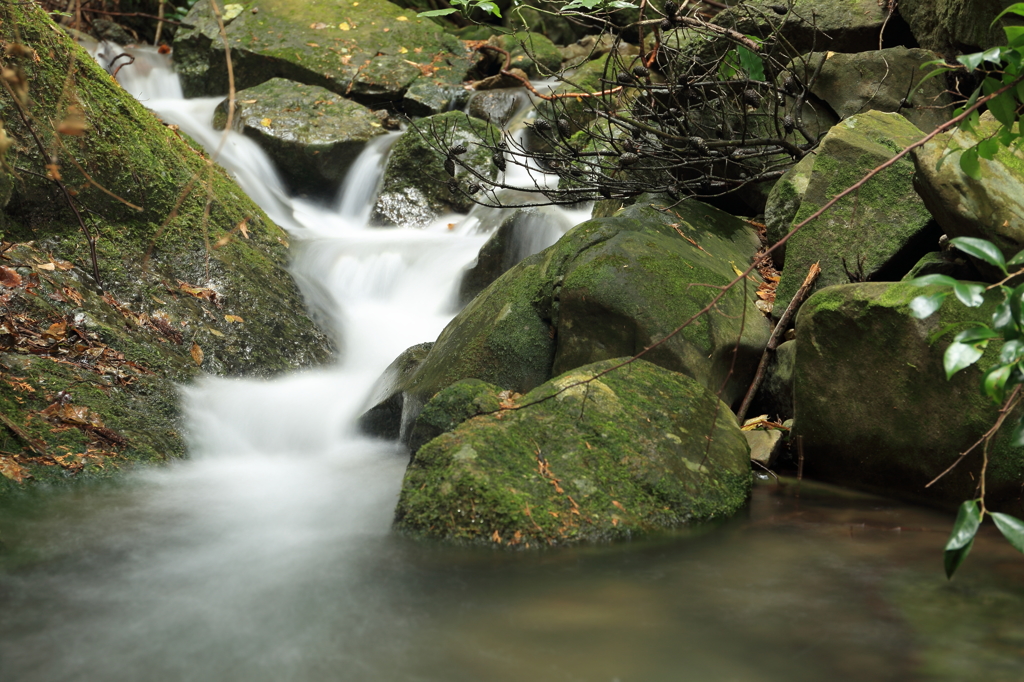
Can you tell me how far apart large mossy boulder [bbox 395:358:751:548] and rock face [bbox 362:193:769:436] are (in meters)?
0.49

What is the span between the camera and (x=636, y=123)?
15.9 feet

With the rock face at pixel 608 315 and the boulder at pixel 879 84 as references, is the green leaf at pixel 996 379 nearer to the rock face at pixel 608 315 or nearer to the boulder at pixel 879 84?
the rock face at pixel 608 315

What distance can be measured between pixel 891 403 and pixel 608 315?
1471 millimetres

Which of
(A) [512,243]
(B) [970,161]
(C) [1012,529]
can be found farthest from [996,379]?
(A) [512,243]

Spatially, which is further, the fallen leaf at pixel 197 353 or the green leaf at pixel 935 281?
the fallen leaf at pixel 197 353

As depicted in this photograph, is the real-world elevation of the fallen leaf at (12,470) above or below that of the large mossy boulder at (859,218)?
below

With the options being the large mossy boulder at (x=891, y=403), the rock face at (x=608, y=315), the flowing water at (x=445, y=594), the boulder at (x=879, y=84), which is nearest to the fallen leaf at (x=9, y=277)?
the flowing water at (x=445, y=594)

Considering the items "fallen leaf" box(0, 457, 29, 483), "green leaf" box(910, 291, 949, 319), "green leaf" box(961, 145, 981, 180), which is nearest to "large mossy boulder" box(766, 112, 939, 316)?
"green leaf" box(961, 145, 981, 180)

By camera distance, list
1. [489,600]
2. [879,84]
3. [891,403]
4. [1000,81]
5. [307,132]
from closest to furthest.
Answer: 1. [1000,81]
2. [489,600]
3. [891,403]
4. [879,84]
5. [307,132]

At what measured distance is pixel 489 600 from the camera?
8.59ft

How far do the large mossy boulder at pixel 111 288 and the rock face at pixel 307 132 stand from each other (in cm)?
330

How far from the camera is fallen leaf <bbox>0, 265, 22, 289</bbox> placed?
14.9 feet

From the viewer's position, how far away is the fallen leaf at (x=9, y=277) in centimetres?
455

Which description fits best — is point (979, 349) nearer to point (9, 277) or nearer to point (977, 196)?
point (977, 196)
